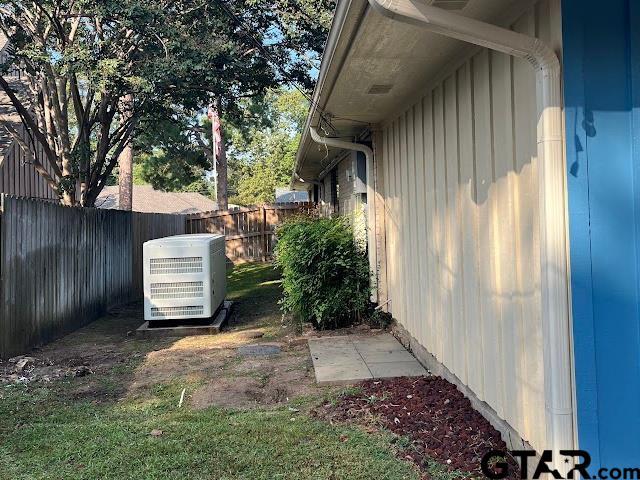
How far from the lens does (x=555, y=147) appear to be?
241 centimetres

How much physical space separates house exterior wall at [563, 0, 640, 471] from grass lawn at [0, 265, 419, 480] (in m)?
1.04

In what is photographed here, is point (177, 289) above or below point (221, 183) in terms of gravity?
below

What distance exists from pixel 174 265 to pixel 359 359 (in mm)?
3287

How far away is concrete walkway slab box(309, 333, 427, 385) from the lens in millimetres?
4797

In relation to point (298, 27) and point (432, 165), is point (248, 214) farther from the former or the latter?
point (432, 165)

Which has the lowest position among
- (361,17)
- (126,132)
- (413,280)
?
(413,280)

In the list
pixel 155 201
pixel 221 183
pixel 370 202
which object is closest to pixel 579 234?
pixel 370 202

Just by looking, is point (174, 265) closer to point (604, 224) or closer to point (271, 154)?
point (604, 224)

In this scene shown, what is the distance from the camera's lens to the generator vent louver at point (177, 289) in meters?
7.48

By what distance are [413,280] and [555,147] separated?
311 cm

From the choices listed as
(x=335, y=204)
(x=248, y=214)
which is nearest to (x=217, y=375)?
(x=335, y=204)

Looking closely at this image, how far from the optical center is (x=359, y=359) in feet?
17.6

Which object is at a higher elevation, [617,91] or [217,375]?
[617,91]

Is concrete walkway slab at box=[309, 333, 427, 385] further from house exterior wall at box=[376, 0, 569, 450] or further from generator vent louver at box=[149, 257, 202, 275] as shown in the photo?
generator vent louver at box=[149, 257, 202, 275]
